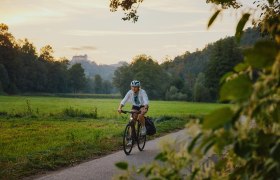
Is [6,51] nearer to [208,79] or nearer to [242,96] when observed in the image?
[208,79]

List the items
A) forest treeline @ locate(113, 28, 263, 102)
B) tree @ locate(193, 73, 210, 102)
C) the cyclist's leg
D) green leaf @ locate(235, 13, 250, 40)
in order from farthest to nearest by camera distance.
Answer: tree @ locate(193, 73, 210, 102)
forest treeline @ locate(113, 28, 263, 102)
the cyclist's leg
green leaf @ locate(235, 13, 250, 40)

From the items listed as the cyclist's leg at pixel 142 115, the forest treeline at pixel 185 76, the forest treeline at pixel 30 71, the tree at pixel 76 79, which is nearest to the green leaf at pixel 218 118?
the cyclist's leg at pixel 142 115

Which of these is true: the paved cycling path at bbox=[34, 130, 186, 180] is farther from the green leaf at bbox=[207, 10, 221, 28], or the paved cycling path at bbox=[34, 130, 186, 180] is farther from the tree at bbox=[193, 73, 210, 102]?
the tree at bbox=[193, 73, 210, 102]

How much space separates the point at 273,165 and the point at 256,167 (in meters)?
0.17

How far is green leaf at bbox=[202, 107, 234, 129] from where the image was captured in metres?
0.93

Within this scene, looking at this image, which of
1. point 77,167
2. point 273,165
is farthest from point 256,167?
point 77,167

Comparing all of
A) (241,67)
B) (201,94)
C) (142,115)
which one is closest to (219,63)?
(201,94)

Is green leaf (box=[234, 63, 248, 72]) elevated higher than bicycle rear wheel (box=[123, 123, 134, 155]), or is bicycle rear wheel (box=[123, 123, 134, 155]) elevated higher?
green leaf (box=[234, 63, 248, 72])

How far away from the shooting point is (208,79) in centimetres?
10869

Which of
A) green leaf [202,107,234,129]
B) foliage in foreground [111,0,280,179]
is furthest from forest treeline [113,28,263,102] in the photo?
green leaf [202,107,234,129]

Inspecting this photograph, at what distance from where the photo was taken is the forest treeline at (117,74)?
108 m

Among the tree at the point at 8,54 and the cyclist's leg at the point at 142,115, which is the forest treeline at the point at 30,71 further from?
the cyclist's leg at the point at 142,115

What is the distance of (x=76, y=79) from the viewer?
156 meters

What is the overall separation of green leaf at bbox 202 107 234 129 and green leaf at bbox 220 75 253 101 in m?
0.04
